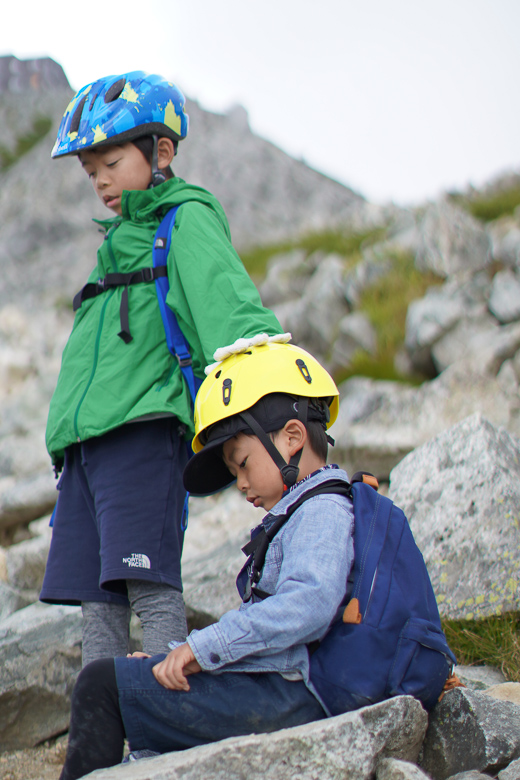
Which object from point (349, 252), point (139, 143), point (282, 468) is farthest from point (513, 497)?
point (349, 252)

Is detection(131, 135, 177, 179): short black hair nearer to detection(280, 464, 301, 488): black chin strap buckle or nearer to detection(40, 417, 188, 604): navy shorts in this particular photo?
detection(40, 417, 188, 604): navy shorts

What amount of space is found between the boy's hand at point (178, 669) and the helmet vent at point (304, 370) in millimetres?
932

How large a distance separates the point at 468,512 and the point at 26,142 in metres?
22.1

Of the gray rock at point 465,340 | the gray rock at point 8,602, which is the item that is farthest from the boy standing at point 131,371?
the gray rock at point 465,340

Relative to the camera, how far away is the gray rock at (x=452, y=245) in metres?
7.66

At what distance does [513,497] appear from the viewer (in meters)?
3.10

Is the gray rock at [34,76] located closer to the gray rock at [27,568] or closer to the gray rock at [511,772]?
the gray rock at [27,568]

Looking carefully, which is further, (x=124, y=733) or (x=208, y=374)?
(x=208, y=374)

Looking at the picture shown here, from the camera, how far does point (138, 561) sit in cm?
246

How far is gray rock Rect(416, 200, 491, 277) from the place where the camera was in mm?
7660

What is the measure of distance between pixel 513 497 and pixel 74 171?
58.5 ft

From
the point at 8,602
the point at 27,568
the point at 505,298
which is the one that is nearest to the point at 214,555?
the point at 8,602

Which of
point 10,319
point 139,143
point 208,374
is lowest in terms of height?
point 10,319

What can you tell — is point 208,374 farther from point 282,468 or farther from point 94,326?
point 94,326
